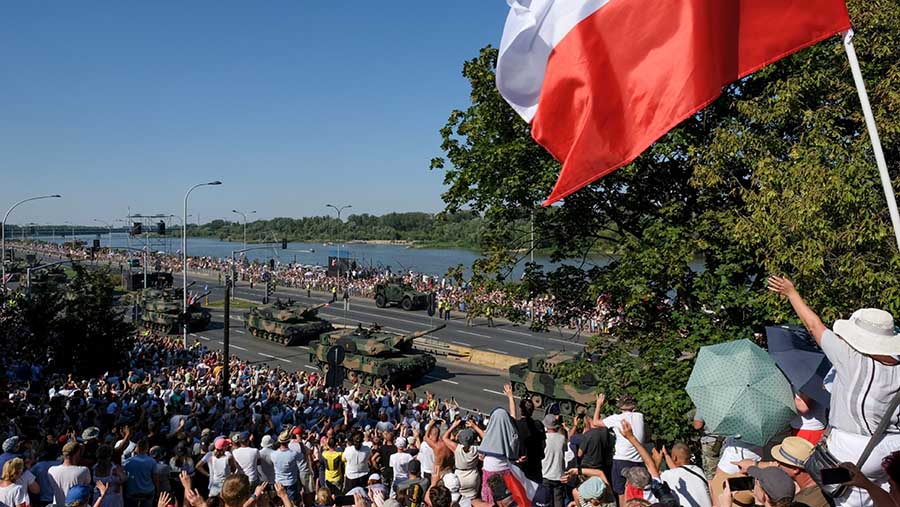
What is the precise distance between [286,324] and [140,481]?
3058 centimetres

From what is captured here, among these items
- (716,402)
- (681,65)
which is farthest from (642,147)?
(716,402)

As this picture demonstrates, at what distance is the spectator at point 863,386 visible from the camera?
4.27m

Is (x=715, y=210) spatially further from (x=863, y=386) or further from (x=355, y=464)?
(x=863, y=386)

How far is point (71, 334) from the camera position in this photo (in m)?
25.0

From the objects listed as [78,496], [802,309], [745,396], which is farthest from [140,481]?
[802,309]

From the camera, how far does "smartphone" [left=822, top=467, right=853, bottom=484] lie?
10.6 feet

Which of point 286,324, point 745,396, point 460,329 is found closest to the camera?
point 745,396

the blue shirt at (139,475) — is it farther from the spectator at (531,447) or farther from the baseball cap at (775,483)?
the baseball cap at (775,483)

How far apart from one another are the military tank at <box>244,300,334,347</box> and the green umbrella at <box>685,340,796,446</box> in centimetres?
→ 3386

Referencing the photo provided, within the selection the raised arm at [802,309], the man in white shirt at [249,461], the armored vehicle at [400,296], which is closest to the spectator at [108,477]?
the man in white shirt at [249,461]

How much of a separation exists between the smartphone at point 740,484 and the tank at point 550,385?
18.1 metres

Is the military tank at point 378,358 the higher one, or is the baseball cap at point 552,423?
the baseball cap at point 552,423

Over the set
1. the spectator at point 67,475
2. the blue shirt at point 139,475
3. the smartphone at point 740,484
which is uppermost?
the smartphone at point 740,484

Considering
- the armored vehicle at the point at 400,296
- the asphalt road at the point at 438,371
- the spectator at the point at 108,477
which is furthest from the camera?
the armored vehicle at the point at 400,296
